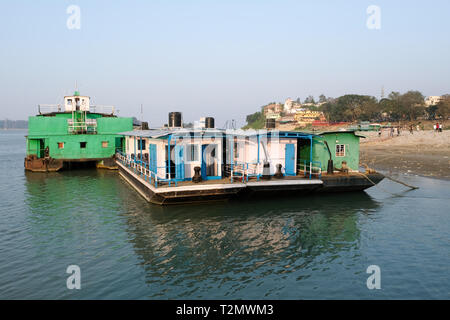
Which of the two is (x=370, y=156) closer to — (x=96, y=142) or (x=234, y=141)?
(x=234, y=141)

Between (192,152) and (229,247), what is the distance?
859 cm

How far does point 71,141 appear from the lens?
39.2 meters

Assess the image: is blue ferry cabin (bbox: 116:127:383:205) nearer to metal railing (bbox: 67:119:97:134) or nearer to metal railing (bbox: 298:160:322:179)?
metal railing (bbox: 298:160:322:179)

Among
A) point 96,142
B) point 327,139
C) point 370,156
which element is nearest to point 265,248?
point 327,139

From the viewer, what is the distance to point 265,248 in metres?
13.8

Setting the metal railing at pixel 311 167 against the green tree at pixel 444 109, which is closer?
the metal railing at pixel 311 167

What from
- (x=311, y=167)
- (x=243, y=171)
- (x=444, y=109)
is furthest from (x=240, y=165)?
(x=444, y=109)

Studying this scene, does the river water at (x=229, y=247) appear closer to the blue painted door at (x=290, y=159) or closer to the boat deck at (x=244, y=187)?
the boat deck at (x=244, y=187)

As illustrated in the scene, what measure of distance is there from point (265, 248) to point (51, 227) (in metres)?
11.0

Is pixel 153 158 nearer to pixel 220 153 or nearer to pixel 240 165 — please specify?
pixel 220 153

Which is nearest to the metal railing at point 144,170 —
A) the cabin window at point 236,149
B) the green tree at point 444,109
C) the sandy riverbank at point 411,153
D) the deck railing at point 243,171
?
the deck railing at point 243,171

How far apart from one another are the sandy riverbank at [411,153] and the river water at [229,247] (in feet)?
40.2

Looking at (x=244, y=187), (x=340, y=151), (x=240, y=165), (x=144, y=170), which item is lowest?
(x=244, y=187)

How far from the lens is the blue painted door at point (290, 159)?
23.9 metres
